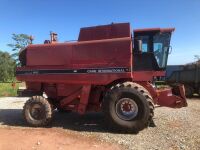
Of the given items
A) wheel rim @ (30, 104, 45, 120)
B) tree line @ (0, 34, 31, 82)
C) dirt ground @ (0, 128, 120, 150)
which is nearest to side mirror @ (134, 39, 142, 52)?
dirt ground @ (0, 128, 120, 150)

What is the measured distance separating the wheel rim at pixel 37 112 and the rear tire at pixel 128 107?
2232 mm

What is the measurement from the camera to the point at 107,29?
10.3 meters

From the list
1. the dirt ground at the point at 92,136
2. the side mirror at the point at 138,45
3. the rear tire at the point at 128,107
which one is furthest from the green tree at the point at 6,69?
the rear tire at the point at 128,107

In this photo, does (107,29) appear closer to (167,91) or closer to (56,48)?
(56,48)

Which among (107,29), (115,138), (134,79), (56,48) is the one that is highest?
(107,29)

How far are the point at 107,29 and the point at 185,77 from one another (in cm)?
1300

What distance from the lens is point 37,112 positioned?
1012cm

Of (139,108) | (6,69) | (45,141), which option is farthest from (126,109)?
(6,69)

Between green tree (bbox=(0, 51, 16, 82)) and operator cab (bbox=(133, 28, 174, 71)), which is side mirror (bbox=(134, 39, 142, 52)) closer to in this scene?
operator cab (bbox=(133, 28, 174, 71))

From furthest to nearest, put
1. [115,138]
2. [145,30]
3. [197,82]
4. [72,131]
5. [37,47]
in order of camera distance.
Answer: [197,82] < [37,47] < [145,30] < [72,131] < [115,138]

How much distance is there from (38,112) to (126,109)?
304cm

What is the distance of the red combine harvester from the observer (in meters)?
9.09

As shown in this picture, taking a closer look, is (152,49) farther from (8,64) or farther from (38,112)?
(8,64)

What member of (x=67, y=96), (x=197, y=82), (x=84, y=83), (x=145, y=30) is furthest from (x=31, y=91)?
(x=197, y=82)
